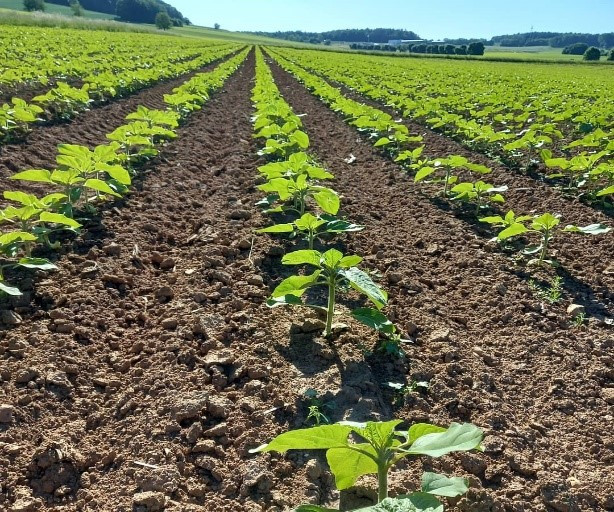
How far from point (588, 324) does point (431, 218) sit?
2.35 meters

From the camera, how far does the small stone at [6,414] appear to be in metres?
2.56

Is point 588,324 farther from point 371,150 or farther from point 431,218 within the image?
point 371,150

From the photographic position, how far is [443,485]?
181cm

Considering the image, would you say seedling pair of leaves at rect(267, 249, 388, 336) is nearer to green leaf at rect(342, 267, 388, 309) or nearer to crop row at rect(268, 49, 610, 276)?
A: green leaf at rect(342, 267, 388, 309)

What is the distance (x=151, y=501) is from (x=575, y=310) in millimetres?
3188

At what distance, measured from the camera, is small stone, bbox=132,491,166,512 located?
2.18 m

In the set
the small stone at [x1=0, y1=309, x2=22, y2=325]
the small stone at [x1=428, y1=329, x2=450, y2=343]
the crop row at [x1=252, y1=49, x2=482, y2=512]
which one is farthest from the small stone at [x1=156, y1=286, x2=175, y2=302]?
the small stone at [x1=428, y1=329, x2=450, y2=343]

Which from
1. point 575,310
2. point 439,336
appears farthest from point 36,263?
point 575,310

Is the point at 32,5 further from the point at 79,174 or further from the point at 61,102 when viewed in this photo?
the point at 79,174

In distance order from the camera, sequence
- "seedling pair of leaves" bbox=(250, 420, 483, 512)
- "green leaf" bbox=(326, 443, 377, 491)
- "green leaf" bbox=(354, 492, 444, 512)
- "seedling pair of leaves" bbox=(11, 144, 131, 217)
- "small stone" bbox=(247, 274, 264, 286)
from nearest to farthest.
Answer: "green leaf" bbox=(354, 492, 444, 512) → "seedling pair of leaves" bbox=(250, 420, 483, 512) → "green leaf" bbox=(326, 443, 377, 491) → "small stone" bbox=(247, 274, 264, 286) → "seedling pair of leaves" bbox=(11, 144, 131, 217)

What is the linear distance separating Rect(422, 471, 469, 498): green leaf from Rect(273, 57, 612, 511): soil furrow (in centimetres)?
51

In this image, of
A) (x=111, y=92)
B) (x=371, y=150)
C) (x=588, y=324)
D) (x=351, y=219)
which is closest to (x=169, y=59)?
(x=111, y=92)

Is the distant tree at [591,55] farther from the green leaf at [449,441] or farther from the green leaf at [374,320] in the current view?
the green leaf at [449,441]

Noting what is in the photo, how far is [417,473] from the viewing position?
2.41 m
